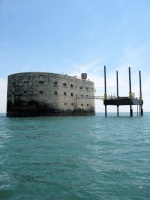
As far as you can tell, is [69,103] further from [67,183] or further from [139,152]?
[67,183]

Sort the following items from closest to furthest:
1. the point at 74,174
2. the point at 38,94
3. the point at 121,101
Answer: the point at 74,174 → the point at 38,94 → the point at 121,101

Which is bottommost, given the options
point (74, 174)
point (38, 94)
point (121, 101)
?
point (74, 174)

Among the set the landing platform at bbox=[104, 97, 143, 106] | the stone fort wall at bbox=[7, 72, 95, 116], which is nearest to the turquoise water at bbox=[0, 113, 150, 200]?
the stone fort wall at bbox=[7, 72, 95, 116]

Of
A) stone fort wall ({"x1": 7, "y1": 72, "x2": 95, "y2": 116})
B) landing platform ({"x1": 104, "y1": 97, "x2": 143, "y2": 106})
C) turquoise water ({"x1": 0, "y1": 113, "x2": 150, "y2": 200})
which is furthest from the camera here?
landing platform ({"x1": 104, "y1": 97, "x2": 143, "y2": 106})

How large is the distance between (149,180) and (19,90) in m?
39.0

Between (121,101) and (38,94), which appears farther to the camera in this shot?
(121,101)

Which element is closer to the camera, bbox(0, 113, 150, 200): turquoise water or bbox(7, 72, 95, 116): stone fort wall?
bbox(0, 113, 150, 200): turquoise water

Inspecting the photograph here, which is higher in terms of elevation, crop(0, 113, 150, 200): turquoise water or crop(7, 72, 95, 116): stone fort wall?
crop(7, 72, 95, 116): stone fort wall

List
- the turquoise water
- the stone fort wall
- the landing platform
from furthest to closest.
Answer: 1. the landing platform
2. the stone fort wall
3. the turquoise water

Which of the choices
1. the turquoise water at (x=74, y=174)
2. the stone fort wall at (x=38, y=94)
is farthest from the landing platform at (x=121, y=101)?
the turquoise water at (x=74, y=174)

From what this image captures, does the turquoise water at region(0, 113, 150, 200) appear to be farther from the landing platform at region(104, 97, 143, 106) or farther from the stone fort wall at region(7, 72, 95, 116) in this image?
the landing platform at region(104, 97, 143, 106)

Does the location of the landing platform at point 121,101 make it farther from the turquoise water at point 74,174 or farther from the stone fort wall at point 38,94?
the turquoise water at point 74,174

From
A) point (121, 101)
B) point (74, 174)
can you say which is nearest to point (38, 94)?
point (121, 101)

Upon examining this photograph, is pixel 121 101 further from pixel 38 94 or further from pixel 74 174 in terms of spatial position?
pixel 74 174
